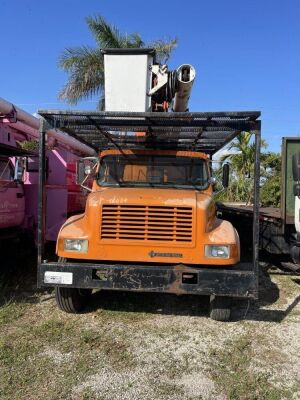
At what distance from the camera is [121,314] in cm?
582

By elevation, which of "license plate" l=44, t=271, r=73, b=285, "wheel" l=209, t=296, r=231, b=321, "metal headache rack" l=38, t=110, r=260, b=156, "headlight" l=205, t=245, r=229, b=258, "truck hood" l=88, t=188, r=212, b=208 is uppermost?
"metal headache rack" l=38, t=110, r=260, b=156

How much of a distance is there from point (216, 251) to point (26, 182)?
450 centimetres

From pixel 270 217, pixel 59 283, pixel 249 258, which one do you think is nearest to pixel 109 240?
pixel 59 283

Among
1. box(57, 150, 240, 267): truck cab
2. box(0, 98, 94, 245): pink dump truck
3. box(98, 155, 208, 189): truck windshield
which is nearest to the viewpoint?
box(57, 150, 240, 267): truck cab

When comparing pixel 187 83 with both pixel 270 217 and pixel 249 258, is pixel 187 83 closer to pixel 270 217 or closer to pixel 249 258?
pixel 270 217

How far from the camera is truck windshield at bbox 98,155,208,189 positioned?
6508mm

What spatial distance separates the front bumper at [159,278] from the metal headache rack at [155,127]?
1769 millimetres

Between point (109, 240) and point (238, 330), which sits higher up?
point (109, 240)

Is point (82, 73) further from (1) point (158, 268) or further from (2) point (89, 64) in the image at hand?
(1) point (158, 268)

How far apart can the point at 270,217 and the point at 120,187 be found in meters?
3.02

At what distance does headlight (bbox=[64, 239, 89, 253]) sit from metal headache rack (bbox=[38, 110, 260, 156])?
1.49 m

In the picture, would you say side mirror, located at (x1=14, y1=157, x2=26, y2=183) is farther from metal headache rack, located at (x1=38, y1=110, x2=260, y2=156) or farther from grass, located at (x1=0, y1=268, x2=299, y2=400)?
grass, located at (x1=0, y1=268, x2=299, y2=400)

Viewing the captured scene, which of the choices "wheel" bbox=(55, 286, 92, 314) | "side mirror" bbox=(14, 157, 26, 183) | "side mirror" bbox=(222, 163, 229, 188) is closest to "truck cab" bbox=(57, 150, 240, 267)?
"wheel" bbox=(55, 286, 92, 314)

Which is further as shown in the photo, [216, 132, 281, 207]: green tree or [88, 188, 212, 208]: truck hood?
[216, 132, 281, 207]: green tree
